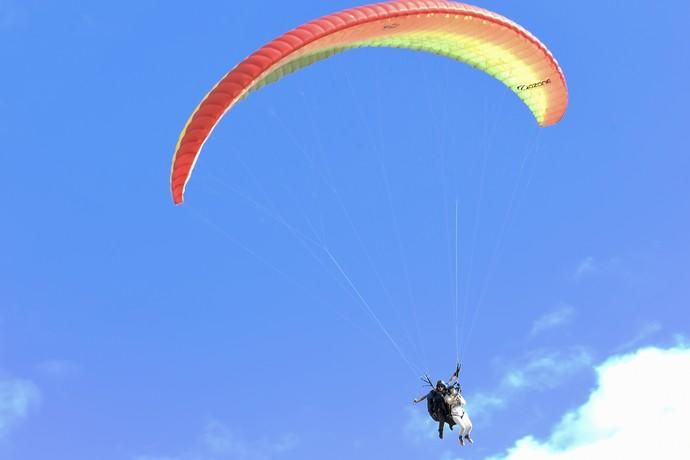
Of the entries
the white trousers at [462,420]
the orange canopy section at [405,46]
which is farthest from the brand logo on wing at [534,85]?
the white trousers at [462,420]

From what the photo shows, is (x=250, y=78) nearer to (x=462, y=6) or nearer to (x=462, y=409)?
(x=462, y=6)

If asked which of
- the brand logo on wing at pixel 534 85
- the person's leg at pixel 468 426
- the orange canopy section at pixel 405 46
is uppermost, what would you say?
the brand logo on wing at pixel 534 85

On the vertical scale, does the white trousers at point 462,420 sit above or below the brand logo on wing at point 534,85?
below

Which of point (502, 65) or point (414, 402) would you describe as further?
point (502, 65)

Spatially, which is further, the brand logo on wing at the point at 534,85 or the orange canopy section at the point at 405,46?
the brand logo on wing at the point at 534,85

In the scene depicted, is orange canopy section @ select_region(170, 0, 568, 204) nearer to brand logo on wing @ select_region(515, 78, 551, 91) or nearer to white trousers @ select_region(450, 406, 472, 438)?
brand logo on wing @ select_region(515, 78, 551, 91)

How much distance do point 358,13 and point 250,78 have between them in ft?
8.39

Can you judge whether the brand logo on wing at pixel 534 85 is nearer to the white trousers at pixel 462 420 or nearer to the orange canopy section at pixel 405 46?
the orange canopy section at pixel 405 46

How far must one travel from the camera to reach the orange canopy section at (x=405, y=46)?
22.5m

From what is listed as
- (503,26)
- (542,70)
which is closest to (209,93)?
(503,26)

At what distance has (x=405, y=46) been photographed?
86.8 feet

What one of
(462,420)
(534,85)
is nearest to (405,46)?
(534,85)

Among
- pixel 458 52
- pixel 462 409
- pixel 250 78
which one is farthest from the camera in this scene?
pixel 458 52

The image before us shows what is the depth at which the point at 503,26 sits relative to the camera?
26.0 meters
